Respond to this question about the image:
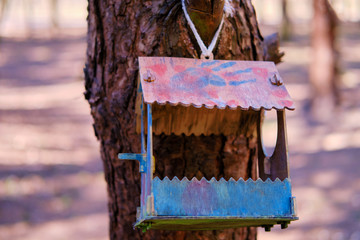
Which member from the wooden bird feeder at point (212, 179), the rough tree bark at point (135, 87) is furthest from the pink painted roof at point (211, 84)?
the rough tree bark at point (135, 87)

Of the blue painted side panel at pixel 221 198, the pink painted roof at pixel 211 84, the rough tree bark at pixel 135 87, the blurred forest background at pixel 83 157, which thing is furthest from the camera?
the blurred forest background at pixel 83 157

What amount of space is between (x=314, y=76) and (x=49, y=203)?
19.5 feet

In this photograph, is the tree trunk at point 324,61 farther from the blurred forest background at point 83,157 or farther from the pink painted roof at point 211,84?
the pink painted roof at point 211,84

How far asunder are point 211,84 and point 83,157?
22.6 ft

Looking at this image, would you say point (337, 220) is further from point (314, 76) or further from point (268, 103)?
point (268, 103)

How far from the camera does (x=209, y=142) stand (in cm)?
213

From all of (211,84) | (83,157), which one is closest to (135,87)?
(211,84)

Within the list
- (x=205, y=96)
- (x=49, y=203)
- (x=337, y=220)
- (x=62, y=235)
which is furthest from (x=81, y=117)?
(x=205, y=96)

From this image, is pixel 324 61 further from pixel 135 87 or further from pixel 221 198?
pixel 221 198

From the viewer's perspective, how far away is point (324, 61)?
941 centimetres

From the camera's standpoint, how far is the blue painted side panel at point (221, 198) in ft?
5.10

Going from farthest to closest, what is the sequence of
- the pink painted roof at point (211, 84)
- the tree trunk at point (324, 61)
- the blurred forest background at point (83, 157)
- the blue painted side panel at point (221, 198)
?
the tree trunk at point (324, 61) → the blurred forest background at point (83, 157) → the pink painted roof at point (211, 84) → the blue painted side panel at point (221, 198)

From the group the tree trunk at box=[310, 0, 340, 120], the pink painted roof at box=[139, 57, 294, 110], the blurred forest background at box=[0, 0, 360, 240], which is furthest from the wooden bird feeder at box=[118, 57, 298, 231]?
the tree trunk at box=[310, 0, 340, 120]

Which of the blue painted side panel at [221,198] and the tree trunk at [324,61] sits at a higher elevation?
the tree trunk at [324,61]
